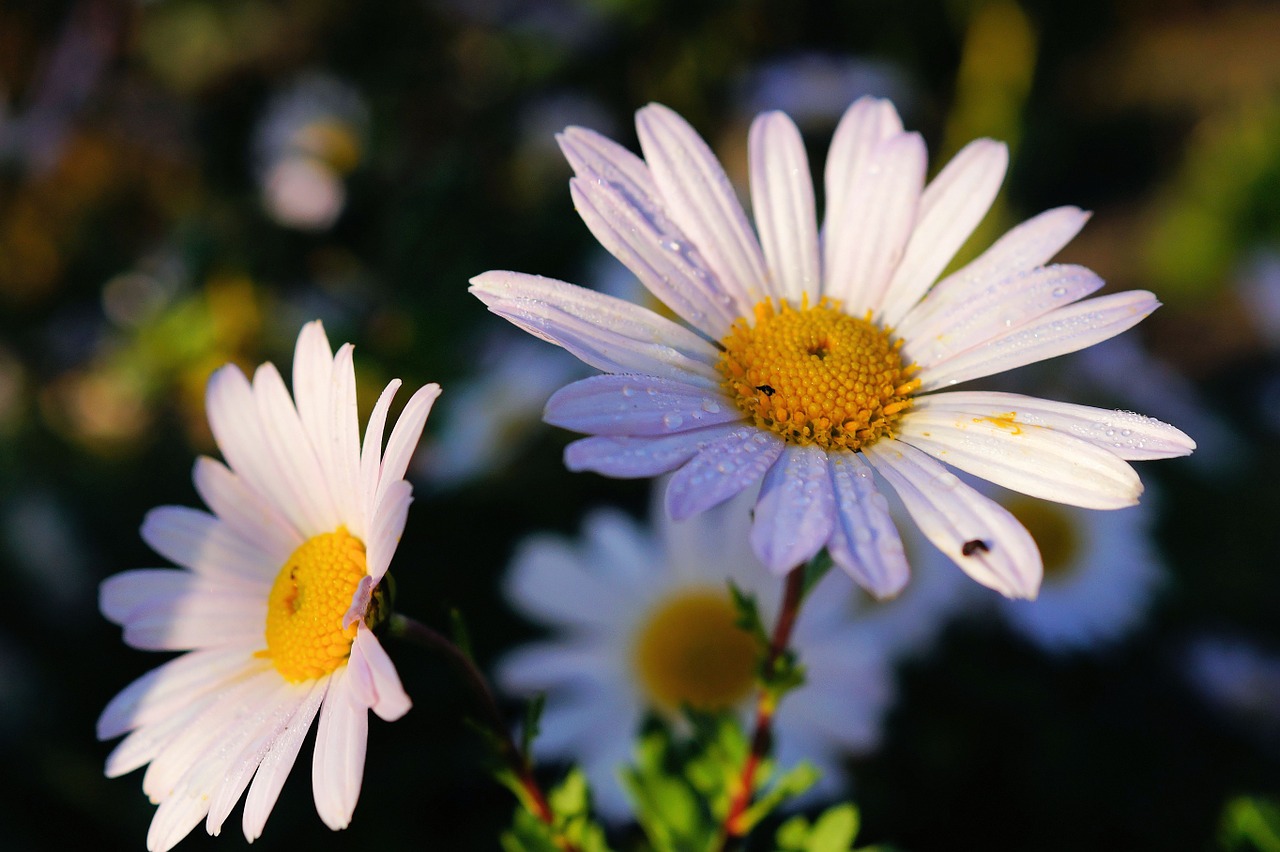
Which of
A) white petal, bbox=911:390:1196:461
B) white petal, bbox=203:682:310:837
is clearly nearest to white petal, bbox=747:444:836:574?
white petal, bbox=911:390:1196:461

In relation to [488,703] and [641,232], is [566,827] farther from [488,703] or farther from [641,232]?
[641,232]

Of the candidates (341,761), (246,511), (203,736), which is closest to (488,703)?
(341,761)

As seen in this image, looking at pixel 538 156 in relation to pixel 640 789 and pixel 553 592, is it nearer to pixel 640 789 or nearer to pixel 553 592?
pixel 553 592

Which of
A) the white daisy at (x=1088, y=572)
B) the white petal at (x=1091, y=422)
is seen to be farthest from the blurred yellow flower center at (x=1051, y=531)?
the white petal at (x=1091, y=422)

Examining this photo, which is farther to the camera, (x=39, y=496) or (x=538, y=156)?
(x=538, y=156)

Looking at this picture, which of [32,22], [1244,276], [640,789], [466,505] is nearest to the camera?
[640,789]

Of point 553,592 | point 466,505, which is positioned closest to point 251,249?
point 466,505

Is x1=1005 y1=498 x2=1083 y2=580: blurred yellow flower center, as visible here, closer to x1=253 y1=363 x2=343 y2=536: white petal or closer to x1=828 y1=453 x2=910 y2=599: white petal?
x1=828 y1=453 x2=910 y2=599: white petal

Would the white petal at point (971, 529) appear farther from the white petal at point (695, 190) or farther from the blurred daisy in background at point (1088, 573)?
the blurred daisy in background at point (1088, 573)
